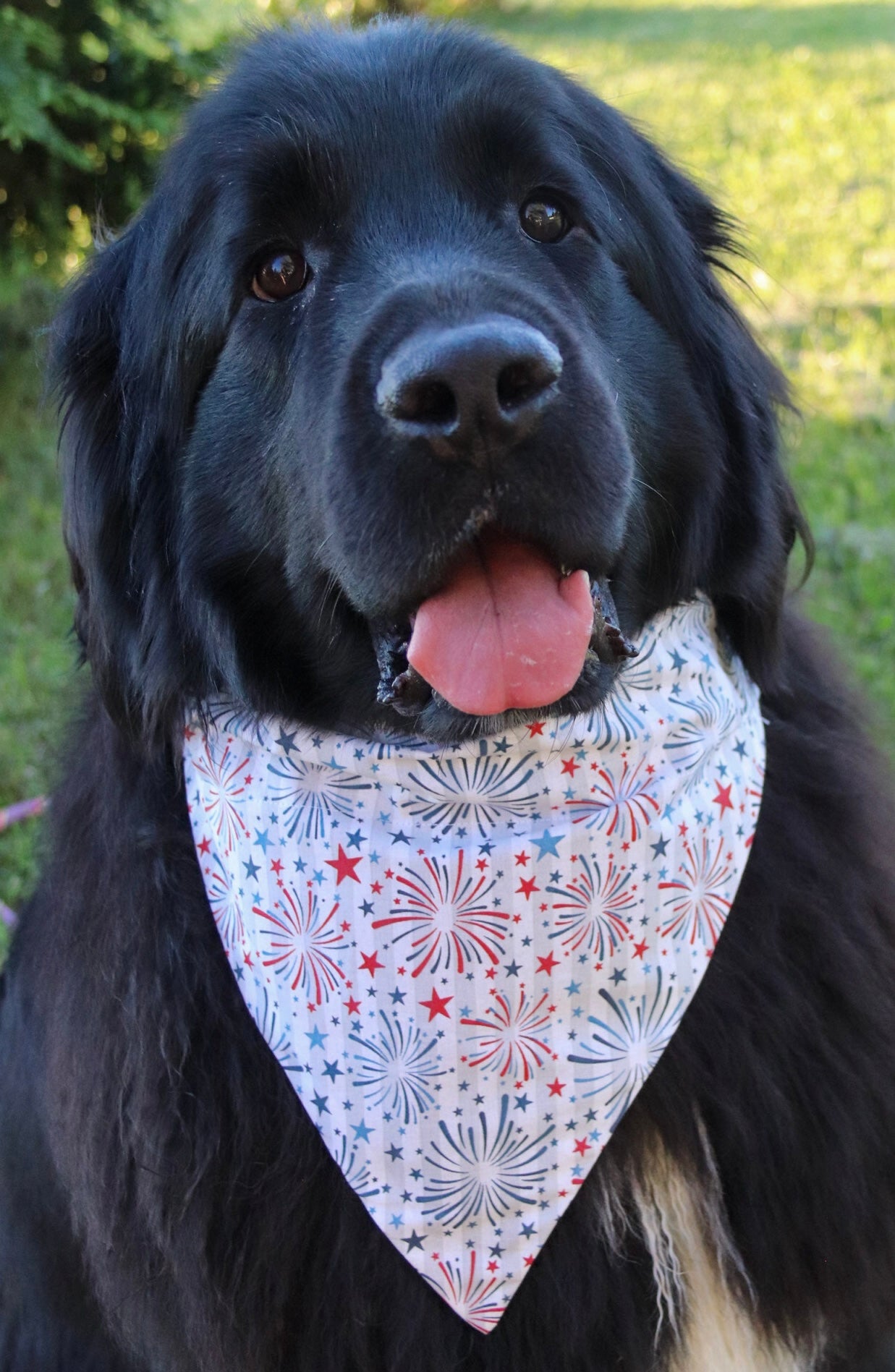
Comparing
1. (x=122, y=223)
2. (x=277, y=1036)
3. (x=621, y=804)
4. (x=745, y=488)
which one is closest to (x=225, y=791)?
(x=277, y=1036)

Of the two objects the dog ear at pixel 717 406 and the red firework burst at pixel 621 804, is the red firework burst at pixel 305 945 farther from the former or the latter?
the dog ear at pixel 717 406

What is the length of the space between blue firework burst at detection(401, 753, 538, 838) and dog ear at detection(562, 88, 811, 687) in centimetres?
39

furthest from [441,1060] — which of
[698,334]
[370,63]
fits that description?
[370,63]

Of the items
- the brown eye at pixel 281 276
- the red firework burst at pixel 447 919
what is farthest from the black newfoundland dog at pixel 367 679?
the red firework burst at pixel 447 919

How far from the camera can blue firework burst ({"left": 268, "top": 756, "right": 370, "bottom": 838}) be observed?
1799mm

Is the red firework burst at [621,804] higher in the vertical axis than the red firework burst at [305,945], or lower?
higher

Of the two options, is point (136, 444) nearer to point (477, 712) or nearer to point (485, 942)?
point (477, 712)

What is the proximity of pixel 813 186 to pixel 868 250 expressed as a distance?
133 centimetres

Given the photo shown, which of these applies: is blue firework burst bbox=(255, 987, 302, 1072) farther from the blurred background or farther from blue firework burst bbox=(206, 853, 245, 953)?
the blurred background

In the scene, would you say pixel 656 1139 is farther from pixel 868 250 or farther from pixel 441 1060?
pixel 868 250

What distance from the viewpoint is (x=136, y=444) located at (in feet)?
6.24

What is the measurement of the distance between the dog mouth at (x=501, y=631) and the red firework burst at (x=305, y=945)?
389 millimetres

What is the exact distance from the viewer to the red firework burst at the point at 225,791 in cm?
180

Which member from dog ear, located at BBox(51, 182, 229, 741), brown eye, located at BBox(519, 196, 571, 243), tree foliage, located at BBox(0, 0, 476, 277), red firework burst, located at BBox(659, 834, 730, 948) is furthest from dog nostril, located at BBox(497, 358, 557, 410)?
tree foliage, located at BBox(0, 0, 476, 277)
